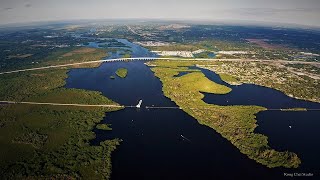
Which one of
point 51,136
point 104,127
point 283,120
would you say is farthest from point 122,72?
point 283,120

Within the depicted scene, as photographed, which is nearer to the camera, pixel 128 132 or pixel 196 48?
pixel 128 132

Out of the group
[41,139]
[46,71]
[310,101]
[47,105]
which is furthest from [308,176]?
[46,71]

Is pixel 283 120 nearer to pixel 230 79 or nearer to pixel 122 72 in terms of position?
pixel 230 79

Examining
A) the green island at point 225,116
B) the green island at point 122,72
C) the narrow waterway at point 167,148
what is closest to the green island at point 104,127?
the narrow waterway at point 167,148

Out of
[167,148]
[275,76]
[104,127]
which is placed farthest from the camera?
[275,76]

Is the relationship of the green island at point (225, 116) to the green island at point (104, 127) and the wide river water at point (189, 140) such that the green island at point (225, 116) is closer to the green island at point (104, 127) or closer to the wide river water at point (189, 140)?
the wide river water at point (189, 140)

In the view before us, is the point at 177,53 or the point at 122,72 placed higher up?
the point at 177,53

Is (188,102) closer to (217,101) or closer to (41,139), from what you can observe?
(217,101)
